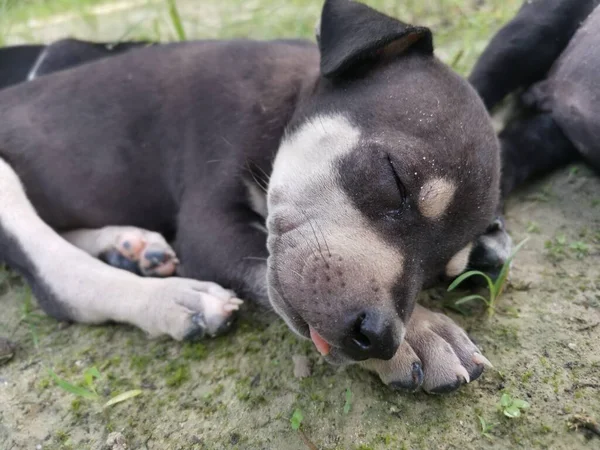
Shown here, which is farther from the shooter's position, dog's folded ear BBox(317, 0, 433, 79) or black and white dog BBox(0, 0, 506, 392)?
dog's folded ear BBox(317, 0, 433, 79)

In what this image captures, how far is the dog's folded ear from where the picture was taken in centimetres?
275

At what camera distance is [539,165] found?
385cm

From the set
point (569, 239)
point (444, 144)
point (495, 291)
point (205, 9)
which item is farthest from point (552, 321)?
point (205, 9)

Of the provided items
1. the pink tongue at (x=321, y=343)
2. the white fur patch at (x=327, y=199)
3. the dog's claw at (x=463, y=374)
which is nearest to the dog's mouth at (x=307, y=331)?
the pink tongue at (x=321, y=343)

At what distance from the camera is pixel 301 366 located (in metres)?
2.60

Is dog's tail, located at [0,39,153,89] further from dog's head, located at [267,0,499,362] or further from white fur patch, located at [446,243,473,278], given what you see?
white fur patch, located at [446,243,473,278]

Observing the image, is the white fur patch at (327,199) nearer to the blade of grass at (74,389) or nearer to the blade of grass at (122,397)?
the blade of grass at (122,397)

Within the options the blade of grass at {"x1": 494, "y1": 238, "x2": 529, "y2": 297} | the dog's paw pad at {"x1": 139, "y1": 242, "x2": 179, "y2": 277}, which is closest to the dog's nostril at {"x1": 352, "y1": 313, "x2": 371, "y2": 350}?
the blade of grass at {"x1": 494, "y1": 238, "x2": 529, "y2": 297}

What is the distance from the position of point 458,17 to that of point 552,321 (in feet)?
17.3

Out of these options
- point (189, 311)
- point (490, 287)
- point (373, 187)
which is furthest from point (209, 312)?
point (490, 287)

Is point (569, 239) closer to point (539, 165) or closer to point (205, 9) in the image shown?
point (539, 165)

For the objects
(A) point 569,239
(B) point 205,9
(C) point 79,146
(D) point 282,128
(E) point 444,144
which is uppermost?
(E) point 444,144

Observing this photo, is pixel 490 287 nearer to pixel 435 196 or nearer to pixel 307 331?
pixel 435 196

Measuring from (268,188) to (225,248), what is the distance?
0.41m
